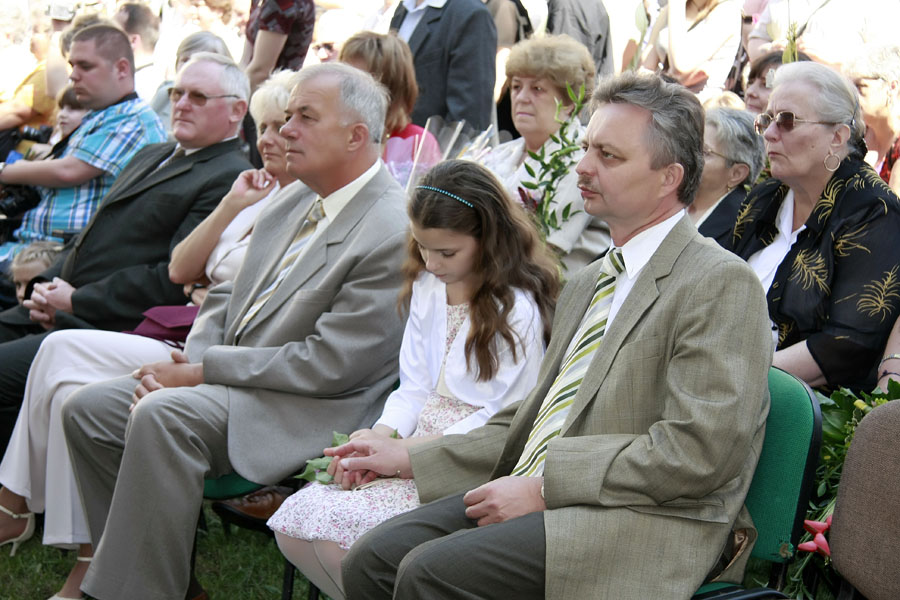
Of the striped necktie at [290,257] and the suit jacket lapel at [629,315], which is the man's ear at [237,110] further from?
the suit jacket lapel at [629,315]

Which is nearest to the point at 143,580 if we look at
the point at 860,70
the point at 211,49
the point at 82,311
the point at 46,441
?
the point at 46,441

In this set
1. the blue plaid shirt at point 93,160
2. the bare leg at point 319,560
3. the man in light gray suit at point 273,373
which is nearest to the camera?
the bare leg at point 319,560

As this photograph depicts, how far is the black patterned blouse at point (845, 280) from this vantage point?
342 cm

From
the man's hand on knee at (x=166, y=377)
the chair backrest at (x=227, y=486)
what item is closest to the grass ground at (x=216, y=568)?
the chair backrest at (x=227, y=486)

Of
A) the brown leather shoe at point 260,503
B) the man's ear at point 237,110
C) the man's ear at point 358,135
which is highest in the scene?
the man's ear at point 358,135

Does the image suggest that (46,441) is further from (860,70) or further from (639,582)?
(860,70)

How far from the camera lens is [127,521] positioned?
3773mm

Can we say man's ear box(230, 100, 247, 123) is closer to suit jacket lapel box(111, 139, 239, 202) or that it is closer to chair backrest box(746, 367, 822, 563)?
suit jacket lapel box(111, 139, 239, 202)

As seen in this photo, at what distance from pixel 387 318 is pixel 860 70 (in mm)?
2217

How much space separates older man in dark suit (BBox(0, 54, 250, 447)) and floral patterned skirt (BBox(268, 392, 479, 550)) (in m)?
2.14

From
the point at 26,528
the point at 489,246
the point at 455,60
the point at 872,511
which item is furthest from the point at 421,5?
the point at 872,511

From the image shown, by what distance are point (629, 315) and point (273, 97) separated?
2.64 meters

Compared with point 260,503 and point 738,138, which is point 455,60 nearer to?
point 738,138

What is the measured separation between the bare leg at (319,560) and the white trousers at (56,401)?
1474mm
